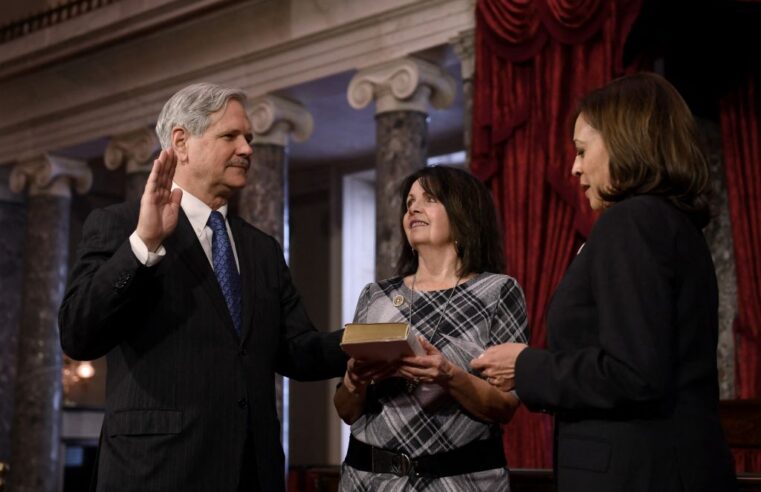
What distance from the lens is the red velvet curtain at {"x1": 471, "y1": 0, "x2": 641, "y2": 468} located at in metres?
7.63

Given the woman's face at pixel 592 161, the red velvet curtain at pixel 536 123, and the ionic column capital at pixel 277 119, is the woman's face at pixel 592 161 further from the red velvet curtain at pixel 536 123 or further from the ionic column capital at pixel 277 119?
the ionic column capital at pixel 277 119

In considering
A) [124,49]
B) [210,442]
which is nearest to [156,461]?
[210,442]

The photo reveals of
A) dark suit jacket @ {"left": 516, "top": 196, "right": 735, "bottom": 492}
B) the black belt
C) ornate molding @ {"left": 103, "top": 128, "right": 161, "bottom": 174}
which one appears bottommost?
the black belt

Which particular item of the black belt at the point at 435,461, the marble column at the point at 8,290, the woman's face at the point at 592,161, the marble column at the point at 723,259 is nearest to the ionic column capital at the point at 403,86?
the marble column at the point at 723,259

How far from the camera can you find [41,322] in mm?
11992

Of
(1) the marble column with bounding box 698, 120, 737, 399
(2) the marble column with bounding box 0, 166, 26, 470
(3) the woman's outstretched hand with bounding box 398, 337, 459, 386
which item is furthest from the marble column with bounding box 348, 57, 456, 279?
(2) the marble column with bounding box 0, 166, 26, 470

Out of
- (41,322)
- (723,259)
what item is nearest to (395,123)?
(723,259)

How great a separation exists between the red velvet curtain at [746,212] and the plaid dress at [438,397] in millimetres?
4102

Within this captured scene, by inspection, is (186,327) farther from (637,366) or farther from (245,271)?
(637,366)

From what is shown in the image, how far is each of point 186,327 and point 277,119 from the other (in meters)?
7.16

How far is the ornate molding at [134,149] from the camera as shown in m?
11.3

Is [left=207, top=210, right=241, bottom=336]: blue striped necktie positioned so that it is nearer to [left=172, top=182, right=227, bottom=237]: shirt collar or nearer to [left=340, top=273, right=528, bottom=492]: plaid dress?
[left=172, top=182, right=227, bottom=237]: shirt collar

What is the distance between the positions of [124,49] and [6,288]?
356cm

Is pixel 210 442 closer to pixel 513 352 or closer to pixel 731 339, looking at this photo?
pixel 513 352
